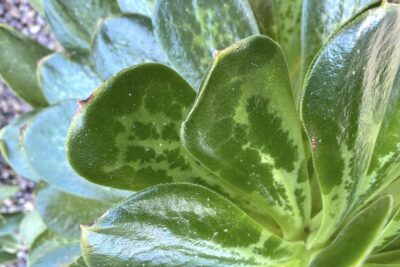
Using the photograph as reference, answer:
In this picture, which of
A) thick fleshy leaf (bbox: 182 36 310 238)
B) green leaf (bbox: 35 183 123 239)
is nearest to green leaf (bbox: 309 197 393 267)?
thick fleshy leaf (bbox: 182 36 310 238)

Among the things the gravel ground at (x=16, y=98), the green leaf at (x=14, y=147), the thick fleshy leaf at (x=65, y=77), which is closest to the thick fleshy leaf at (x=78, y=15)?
the thick fleshy leaf at (x=65, y=77)

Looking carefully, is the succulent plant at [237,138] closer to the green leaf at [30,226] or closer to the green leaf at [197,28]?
the green leaf at [197,28]

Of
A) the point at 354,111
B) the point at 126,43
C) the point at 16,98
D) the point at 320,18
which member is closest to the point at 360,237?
the point at 354,111

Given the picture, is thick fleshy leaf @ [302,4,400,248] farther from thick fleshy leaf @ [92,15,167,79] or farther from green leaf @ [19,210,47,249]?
green leaf @ [19,210,47,249]

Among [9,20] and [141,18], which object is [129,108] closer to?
[141,18]

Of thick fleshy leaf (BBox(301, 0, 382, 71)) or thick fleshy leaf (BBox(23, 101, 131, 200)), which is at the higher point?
thick fleshy leaf (BBox(301, 0, 382, 71))

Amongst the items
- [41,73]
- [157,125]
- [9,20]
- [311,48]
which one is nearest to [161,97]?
[157,125]
